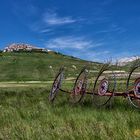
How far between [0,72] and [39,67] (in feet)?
39.2

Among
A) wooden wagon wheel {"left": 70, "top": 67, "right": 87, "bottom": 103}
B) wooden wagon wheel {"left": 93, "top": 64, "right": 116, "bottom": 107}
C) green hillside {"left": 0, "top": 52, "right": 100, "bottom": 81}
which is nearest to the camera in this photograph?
wooden wagon wheel {"left": 93, "top": 64, "right": 116, "bottom": 107}

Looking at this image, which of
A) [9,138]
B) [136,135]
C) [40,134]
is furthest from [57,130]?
[136,135]

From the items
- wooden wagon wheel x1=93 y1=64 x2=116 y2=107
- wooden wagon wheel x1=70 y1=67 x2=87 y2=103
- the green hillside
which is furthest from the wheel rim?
the green hillside

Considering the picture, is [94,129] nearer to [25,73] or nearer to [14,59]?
[25,73]

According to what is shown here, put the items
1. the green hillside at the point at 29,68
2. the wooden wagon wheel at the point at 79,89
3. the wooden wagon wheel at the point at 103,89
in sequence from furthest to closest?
the green hillside at the point at 29,68 < the wooden wagon wheel at the point at 79,89 < the wooden wagon wheel at the point at 103,89

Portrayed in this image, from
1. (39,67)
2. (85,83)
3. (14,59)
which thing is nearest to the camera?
(85,83)

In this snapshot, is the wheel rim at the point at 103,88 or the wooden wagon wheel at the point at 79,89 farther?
the wooden wagon wheel at the point at 79,89

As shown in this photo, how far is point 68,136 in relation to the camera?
20.6ft

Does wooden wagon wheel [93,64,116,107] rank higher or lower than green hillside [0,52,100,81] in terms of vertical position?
lower

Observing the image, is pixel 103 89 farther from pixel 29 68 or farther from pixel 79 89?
pixel 29 68

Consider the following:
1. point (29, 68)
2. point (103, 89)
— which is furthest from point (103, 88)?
point (29, 68)

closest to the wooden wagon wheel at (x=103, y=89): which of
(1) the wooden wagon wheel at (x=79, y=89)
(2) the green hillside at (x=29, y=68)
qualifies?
(1) the wooden wagon wheel at (x=79, y=89)

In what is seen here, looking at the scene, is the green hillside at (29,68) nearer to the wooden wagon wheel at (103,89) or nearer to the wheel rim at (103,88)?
the wooden wagon wheel at (103,89)

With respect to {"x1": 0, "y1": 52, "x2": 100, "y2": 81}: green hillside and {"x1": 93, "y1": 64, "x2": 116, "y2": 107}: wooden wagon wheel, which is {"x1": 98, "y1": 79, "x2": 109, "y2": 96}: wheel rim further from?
{"x1": 0, "y1": 52, "x2": 100, "y2": 81}: green hillside
